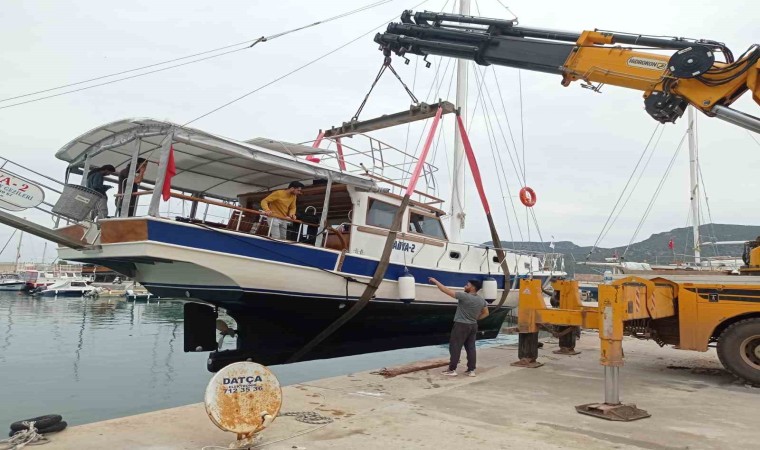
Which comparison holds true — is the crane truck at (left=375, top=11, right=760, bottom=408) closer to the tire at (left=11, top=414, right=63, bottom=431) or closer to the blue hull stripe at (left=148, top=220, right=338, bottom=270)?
the blue hull stripe at (left=148, top=220, right=338, bottom=270)

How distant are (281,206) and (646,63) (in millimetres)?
6563

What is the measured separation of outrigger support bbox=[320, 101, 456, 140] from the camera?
10634 mm

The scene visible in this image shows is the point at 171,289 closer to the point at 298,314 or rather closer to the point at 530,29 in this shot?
the point at 298,314

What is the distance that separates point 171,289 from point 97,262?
114 cm

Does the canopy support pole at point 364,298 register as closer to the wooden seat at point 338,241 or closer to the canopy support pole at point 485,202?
the wooden seat at point 338,241

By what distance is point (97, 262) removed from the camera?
8.03m

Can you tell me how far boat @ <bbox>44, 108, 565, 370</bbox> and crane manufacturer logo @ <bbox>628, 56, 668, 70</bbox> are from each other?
451cm

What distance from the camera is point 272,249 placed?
7.85m

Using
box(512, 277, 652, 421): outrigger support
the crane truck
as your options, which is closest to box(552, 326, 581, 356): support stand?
the crane truck

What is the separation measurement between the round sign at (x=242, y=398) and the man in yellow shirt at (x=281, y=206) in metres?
4.09

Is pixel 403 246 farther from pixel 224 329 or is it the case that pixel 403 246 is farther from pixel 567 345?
pixel 567 345

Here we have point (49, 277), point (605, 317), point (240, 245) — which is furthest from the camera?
point (49, 277)

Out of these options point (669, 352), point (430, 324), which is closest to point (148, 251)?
point (430, 324)

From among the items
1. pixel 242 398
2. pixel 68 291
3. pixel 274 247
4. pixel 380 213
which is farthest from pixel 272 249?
pixel 68 291
